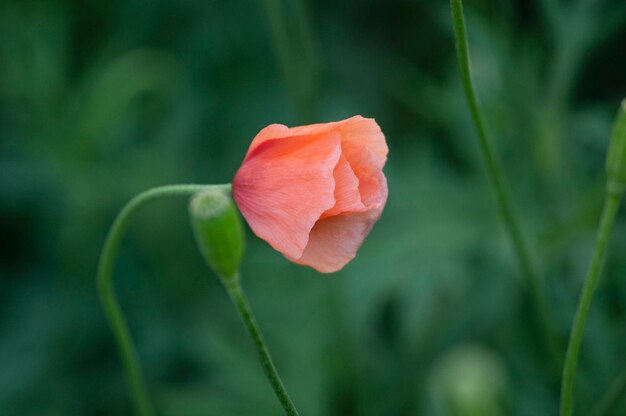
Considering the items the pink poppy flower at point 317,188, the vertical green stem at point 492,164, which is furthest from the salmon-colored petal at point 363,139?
the vertical green stem at point 492,164

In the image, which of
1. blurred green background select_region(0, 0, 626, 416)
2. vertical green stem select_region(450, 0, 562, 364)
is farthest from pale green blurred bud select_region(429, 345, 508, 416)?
blurred green background select_region(0, 0, 626, 416)

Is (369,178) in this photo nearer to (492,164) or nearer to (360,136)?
(360,136)

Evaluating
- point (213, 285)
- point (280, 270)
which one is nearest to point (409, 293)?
point (280, 270)

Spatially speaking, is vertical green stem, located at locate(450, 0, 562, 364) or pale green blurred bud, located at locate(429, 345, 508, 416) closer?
pale green blurred bud, located at locate(429, 345, 508, 416)

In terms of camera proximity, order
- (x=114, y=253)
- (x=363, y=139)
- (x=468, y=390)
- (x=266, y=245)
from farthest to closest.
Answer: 1. (x=266, y=245)
2. (x=114, y=253)
3. (x=363, y=139)
4. (x=468, y=390)

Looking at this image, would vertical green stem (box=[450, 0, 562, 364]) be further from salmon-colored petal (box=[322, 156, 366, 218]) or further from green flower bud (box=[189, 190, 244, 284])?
green flower bud (box=[189, 190, 244, 284])

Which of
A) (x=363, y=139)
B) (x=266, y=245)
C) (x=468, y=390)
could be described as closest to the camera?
(x=468, y=390)

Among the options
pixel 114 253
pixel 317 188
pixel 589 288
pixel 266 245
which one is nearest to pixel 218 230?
pixel 317 188

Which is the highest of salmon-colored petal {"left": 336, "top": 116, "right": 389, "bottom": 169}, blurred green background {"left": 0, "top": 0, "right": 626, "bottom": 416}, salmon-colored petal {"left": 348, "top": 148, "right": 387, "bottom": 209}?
salmon-colored petal {"left": 336, "top": 116, "right": 389, "bottom": 169}
